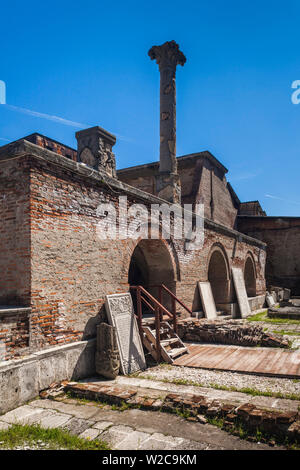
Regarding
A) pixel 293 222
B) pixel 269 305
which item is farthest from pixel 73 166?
pixel 293 222

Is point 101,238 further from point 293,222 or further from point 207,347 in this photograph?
point 293,222

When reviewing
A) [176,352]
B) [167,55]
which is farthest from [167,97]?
[176,352]

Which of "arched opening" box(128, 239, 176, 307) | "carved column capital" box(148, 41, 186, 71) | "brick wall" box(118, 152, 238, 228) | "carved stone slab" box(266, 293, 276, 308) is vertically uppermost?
"carved column capital" box(148, 41, 186, 71)

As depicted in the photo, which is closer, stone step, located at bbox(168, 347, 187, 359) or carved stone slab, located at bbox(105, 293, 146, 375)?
carved stone slab, located at bbox(105, 293, 146, 375)

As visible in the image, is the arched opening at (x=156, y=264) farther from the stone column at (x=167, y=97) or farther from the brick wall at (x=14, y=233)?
the brick wall at (x=14, y=233)

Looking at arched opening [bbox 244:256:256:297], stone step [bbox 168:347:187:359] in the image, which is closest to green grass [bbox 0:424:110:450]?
stone step [bbox 168:347:187:359]

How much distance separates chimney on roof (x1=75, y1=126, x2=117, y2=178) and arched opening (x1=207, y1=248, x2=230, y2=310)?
261 inches

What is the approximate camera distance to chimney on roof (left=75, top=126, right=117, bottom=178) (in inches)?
311

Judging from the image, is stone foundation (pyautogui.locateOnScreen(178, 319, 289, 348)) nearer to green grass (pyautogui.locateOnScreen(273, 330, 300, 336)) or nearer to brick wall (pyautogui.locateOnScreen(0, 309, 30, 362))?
green grass (pyautogui.locateOnScreen(273, 330, 300, 336))

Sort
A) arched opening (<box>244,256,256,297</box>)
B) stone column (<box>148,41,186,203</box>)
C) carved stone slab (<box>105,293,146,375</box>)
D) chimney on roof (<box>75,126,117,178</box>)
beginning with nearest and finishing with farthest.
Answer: carved stone slab (<box>105,293,146,375</box>), chimney on roof (<box>75,126,117,178</box>), stone column (<box>148,41,186,203</box>), arched opening (<box>244,256,256,297</box>)

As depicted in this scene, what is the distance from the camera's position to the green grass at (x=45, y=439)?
3.24 m

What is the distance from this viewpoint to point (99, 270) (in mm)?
6277

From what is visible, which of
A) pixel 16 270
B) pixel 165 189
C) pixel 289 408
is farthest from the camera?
pixel 165 189
